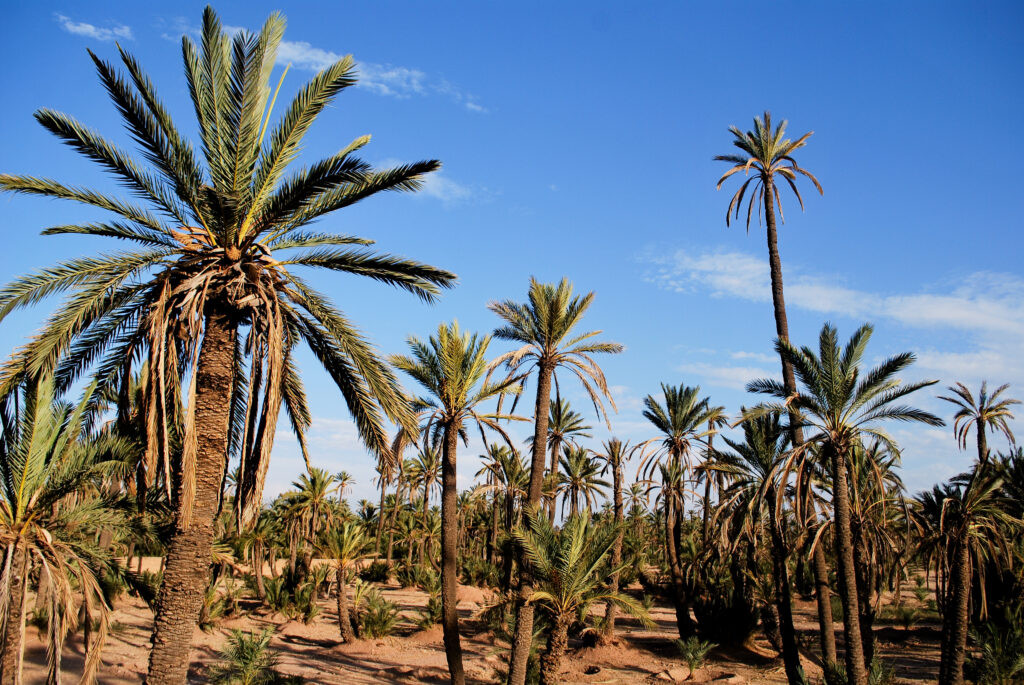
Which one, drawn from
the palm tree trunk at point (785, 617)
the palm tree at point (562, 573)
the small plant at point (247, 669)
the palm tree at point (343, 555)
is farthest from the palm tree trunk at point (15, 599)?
the palm tree trunk at point (785, 617)

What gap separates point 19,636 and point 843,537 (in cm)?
1630

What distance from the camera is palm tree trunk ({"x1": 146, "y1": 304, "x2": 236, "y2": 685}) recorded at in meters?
8.86

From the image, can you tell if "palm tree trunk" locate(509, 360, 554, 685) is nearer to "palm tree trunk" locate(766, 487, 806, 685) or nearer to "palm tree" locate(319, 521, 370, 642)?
"palm tree trunk" locate(766, 487, 806, 685)

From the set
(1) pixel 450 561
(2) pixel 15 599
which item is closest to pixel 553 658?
(1) pixel 450 561

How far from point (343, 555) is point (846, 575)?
17113mm

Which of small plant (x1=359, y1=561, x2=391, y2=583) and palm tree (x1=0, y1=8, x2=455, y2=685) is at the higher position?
palm tree (x1=0, y1=8, x2=455, y2=685)

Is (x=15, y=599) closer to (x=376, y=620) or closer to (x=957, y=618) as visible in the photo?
(x=376, y=620)

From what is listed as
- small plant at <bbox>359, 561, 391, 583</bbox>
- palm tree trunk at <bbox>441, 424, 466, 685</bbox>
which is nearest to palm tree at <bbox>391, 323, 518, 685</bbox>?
palm tree trunk at <bbox>441, 424, 466, 685</bbox>

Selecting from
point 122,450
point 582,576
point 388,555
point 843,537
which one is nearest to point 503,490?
point 582,576

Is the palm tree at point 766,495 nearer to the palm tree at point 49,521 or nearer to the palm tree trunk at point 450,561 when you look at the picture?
the palm tree trunk at point 450,561

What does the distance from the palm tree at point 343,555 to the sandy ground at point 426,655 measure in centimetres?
77

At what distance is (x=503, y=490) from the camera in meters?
19.6

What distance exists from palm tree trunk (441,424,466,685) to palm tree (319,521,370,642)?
899 centimetres

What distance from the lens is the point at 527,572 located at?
17.3m
